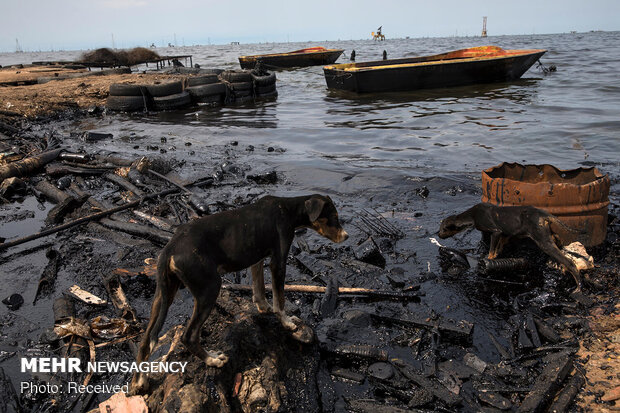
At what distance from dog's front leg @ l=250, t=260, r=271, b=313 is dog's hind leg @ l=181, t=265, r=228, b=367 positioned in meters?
0.80

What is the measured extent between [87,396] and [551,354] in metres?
4.15

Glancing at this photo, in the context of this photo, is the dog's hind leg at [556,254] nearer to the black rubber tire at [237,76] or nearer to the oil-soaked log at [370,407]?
the oil-soaked log at [370,407]

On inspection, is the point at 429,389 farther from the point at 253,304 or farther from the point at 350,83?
the point at 350,83

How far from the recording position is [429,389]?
3629 millimetres

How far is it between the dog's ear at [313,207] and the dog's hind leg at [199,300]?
108 centimetres

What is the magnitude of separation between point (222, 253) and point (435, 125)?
572 inches

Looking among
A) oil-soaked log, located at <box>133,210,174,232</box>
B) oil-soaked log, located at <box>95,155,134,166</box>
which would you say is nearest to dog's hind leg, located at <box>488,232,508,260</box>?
oil-soaked log, located at <box>133,210,174,232</box>

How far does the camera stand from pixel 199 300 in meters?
3.27

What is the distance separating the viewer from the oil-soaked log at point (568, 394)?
3351 millimetres

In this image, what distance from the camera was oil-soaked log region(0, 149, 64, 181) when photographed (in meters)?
9.57

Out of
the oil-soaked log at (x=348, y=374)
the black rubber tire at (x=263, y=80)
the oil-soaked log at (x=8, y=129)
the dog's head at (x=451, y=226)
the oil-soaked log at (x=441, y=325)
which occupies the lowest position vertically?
the oil-soaked log at (x=348, y=374)

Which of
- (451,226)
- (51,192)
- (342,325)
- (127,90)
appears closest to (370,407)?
(342,325)

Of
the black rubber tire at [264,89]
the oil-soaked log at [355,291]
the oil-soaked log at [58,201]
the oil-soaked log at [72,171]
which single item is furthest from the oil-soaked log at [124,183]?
the black rubber tire at [264,89]

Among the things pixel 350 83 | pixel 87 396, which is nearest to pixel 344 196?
pixel 87 396
